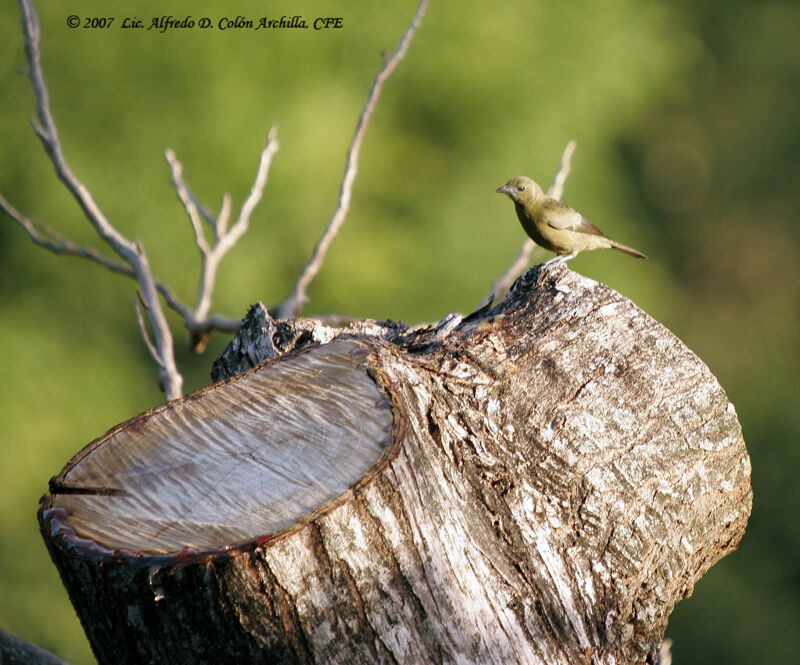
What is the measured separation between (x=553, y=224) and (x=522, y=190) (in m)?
0.19

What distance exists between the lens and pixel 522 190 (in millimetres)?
2572

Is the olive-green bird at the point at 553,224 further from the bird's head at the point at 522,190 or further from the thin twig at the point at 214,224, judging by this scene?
the thin twig at the point at 214,224

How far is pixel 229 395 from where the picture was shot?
1212mm

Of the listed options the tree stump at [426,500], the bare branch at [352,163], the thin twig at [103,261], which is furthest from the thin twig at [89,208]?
the tree stump at [426,500]

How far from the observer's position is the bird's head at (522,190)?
2.54 metres

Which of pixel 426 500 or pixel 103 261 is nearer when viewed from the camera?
pixel 426 500

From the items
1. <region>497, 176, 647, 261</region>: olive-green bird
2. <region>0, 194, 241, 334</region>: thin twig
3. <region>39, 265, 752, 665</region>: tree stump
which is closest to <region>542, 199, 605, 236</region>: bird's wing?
<region>497, 176, 647, 261</region>: olive-green bird

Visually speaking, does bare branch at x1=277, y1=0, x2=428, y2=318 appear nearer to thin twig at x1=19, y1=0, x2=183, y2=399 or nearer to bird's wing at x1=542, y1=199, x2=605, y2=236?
thin twig at x1=19, y1=0, x2=183, y2=399

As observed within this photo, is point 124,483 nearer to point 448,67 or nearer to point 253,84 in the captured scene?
point 253,84

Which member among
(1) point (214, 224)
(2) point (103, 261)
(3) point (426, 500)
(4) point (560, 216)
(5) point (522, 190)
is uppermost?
(5) point (522, 190)

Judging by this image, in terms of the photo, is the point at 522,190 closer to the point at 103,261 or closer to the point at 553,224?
the point at 553,224

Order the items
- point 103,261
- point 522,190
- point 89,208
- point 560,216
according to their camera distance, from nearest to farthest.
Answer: point 89,208
point 103,261
point 560,216
point 522,190

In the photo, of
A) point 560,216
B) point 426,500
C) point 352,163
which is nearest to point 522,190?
point 560,216

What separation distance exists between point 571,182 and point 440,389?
134 inches
